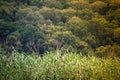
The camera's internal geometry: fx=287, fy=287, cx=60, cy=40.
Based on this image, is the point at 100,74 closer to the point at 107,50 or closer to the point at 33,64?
the point at 33,64

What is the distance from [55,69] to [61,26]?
3437 millimetres

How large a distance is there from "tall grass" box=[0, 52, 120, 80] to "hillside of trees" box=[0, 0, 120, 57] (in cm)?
173

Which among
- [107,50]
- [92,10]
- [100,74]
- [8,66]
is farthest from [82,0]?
[8,66]

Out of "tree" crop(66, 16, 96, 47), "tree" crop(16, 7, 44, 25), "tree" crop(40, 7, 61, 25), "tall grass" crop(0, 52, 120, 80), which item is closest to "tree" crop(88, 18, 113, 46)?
"tree" crop(66, 16, 96, 47)

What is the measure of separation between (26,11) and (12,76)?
13.5ft

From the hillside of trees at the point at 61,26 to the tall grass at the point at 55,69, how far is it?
1.73 meters

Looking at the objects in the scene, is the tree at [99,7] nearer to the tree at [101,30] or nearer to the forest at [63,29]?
the forest at [63,29]

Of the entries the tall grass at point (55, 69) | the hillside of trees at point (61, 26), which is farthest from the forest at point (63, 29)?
the tall grass at point (55, 69)

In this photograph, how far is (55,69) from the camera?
6.98 meters

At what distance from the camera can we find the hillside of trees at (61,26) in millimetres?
9500

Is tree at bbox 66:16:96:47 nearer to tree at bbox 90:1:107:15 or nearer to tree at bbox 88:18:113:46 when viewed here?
tree at bbox 88:18:113:46

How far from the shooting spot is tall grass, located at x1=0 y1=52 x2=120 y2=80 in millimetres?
6809

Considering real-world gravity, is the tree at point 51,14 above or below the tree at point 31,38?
above

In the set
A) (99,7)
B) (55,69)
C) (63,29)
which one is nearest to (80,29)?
(63,29)
